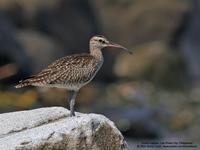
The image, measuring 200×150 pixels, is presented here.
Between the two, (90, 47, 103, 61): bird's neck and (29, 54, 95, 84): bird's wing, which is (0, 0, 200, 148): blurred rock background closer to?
(90, 47, 103, 61): bird's neck

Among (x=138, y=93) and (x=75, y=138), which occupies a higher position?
(x=138, y=93)

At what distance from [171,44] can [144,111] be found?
15.1 meters

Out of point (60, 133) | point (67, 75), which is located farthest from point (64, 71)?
point (60, 133)

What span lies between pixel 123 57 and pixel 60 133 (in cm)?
3223

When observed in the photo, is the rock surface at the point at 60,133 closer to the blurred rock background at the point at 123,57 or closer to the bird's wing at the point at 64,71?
the bird's wing at the point at 64,71

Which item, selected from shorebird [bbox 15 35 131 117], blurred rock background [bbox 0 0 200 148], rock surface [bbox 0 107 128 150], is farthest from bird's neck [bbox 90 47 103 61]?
blurred rock background [bbox 0 0 200 148]

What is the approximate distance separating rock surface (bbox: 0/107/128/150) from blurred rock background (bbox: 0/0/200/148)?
1165cm

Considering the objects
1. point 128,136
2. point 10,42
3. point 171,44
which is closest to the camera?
point 128,136

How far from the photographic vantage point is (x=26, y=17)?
136 ft

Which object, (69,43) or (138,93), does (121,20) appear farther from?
(138,93)

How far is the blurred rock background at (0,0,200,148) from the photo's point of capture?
30.0 m

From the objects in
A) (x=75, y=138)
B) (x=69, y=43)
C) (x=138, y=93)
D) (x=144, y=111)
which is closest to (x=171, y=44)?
(x=69, y=43)

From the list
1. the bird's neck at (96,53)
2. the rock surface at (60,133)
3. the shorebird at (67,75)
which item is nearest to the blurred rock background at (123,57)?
the bird's neck at (96,53)

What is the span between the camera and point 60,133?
14.6 meters
